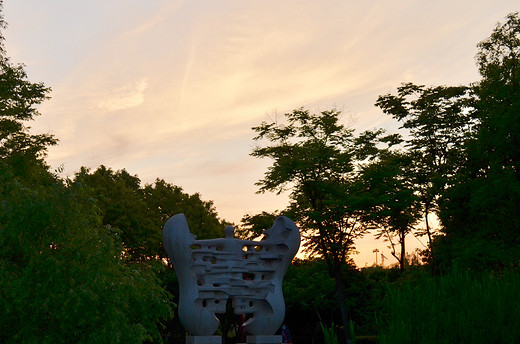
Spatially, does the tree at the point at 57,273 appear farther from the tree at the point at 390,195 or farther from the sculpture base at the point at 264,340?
the tree at the point at 390,195

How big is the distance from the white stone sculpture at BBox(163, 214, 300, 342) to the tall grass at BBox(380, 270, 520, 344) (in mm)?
11418

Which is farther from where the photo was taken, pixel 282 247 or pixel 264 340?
pixel 282 247

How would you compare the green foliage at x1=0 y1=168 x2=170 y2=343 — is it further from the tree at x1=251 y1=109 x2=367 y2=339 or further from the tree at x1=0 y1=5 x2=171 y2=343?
the tree at x1=251 y1=109 x2=367 y2=339

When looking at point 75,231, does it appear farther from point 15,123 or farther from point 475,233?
point 475,233

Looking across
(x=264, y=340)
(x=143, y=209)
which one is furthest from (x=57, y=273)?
(x=143, y=209)

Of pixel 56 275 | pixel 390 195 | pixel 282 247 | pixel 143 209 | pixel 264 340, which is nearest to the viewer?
pixel 56 275

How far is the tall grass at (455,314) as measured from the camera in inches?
216

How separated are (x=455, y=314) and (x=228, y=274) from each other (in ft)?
40.1

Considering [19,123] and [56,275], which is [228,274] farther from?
[19,123]

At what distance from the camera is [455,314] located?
562 centimetres

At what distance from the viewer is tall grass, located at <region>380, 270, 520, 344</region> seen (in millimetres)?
5480

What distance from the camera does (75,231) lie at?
613 inches

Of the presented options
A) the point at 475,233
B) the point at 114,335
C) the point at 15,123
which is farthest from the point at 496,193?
the point at 15,123

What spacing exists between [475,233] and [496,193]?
7.45ft
